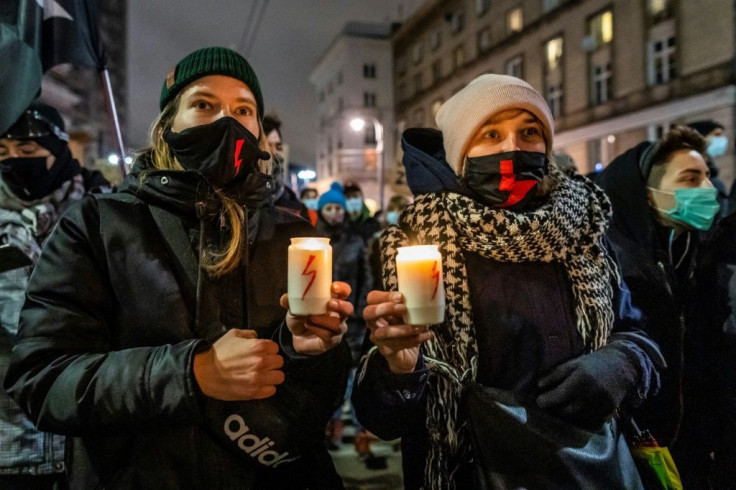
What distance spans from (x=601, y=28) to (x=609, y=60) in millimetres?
1718

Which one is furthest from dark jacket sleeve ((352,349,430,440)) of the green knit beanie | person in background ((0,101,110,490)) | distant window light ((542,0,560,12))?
distant window light ((542,0,560,12))

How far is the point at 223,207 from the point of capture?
1825mm

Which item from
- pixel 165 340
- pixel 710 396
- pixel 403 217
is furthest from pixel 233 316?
pixel 710 396

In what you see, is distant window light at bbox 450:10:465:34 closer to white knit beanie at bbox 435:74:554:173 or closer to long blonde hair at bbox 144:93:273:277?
white knit beanie at bbox 435:74:554:173

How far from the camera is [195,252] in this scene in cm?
178

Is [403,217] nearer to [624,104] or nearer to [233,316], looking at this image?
[233,316]

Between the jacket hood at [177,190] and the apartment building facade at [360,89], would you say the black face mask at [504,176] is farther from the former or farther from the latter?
the apartment building facade at [360,89]

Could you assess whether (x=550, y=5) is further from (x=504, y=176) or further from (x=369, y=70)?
(x=504, y=176)

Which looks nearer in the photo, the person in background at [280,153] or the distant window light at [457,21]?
the person in background at [280,153]

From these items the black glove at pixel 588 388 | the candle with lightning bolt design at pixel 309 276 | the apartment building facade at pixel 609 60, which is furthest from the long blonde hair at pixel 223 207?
the apartment building facade at pixel 609 60

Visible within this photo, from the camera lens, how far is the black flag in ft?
8.32

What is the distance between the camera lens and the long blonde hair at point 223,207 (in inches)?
68.4

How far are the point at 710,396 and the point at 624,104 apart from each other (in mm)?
25154

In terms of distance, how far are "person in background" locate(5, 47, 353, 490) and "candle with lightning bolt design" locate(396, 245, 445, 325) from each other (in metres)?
0.18
